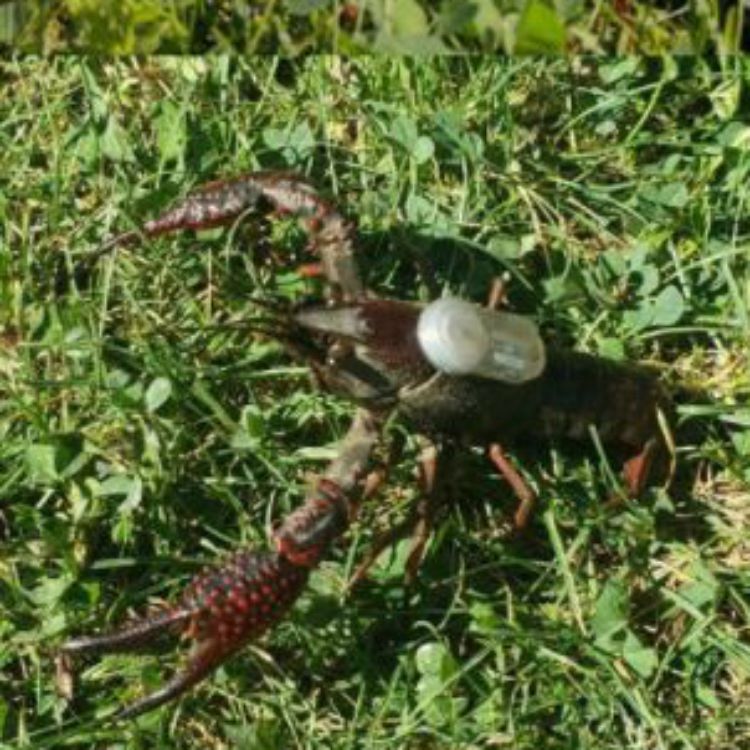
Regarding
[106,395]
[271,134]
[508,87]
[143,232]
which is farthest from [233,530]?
[508,87]

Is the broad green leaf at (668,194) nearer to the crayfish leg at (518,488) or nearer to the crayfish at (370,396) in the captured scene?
the crayfish at (370,396)

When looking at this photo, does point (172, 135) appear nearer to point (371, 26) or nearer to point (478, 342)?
point (371, 26)

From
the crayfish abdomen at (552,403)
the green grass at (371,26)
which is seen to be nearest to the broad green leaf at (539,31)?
the green grass at (371,26)

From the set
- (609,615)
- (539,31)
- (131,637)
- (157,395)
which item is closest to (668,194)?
(539,31)

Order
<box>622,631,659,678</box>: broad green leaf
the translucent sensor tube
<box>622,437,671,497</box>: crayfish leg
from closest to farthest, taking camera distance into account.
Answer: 1. the translucent sensor tube
2. <box>622,631,659,678</box>: broad green leaf
3. <box>622,437,671,497</box>: crayfish leg

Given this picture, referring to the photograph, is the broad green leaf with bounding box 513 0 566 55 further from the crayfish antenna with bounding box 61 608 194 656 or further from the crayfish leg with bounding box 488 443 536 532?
the crayfish antenna with bounding box 61 608 194 656

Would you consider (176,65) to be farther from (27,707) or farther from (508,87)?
(27,707)

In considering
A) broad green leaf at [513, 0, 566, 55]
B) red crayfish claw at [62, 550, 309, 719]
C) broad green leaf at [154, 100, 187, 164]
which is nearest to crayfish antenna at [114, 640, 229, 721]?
red crayfish claw at [62, 550, 309, 719]
